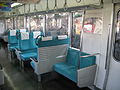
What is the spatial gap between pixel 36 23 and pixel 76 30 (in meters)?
2.87

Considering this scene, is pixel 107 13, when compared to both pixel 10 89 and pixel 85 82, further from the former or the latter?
pixel 10 89

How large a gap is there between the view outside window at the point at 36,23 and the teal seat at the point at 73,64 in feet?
8.45

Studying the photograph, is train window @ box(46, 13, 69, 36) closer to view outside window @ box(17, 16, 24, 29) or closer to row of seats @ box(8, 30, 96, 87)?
row of seats @ box(8, 30, 96, 87)

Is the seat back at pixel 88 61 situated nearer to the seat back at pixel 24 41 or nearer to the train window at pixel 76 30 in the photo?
the train window at pixel 76 30

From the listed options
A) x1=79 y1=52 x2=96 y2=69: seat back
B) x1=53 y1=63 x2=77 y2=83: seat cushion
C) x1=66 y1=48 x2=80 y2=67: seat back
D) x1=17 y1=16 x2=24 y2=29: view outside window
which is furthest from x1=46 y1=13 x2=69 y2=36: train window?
x1=17 y1=16 x2=24 y2=29: view outside window

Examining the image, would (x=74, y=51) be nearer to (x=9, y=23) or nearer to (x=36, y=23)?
(x=36, y=23)

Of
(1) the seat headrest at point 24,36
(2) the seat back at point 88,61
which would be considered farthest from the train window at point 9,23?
(2) the seat back at point 88,61

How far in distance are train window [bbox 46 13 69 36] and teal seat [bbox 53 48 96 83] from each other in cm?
94

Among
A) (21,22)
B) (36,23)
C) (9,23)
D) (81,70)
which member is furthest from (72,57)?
(9,23)

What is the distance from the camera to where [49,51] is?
3705 mm

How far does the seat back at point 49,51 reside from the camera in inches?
141

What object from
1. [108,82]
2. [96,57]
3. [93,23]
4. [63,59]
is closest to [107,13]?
[93,23]

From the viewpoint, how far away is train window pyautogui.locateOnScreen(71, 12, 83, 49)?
3.92 meters

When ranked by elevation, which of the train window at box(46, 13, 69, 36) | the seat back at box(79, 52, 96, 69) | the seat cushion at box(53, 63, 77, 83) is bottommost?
the seat cushion at box(53, 63, 77, 83)
